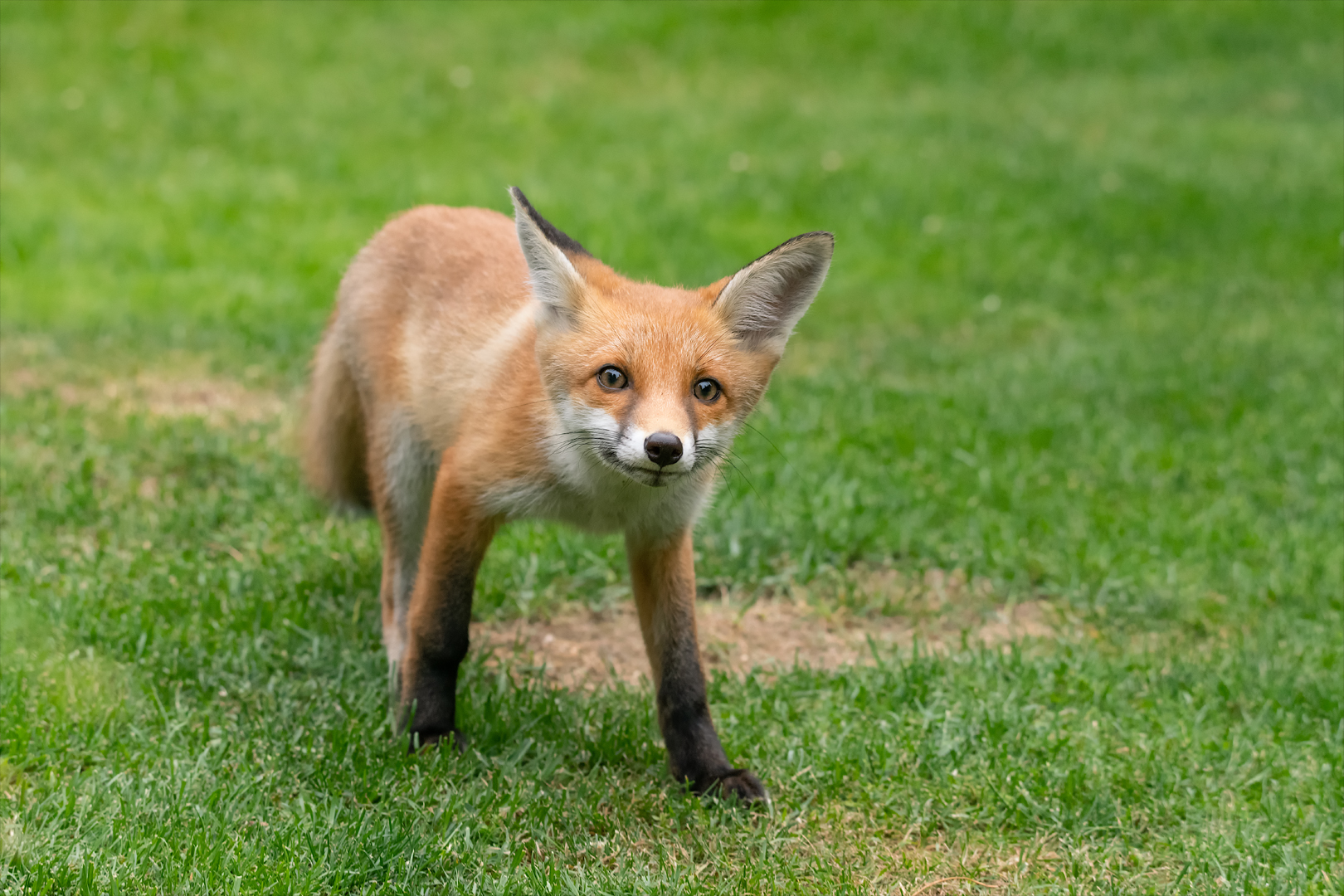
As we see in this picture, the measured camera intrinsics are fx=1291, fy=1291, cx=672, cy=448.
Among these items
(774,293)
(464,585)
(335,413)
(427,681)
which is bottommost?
(427,681)

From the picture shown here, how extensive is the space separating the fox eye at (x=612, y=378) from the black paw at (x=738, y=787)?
1.36 meters

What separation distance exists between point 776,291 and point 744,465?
1947 mm

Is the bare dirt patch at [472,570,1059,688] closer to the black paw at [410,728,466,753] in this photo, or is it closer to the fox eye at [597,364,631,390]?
the black paw at [410,728,466,753]

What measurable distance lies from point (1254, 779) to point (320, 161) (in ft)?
32.2

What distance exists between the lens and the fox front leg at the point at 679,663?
4137mm

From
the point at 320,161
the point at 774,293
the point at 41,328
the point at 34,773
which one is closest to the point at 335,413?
the point at 34,773

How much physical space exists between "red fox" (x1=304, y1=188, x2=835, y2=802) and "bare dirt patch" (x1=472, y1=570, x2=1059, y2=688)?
0.62 metres

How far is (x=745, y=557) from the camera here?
228 inches

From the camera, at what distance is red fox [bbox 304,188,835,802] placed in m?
3.60

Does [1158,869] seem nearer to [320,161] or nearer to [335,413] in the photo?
[335,413]

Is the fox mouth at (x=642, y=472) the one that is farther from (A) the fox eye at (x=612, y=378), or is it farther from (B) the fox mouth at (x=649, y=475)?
(A) the fox eye at (x=612, y=378)

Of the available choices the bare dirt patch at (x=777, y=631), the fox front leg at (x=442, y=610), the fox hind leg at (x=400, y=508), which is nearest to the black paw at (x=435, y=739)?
the fox front leg at (x=442, y=610)

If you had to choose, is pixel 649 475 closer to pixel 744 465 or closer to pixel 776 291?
pixel 776 291

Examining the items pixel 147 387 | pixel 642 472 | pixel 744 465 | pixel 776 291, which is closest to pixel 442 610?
pixel 642 472
